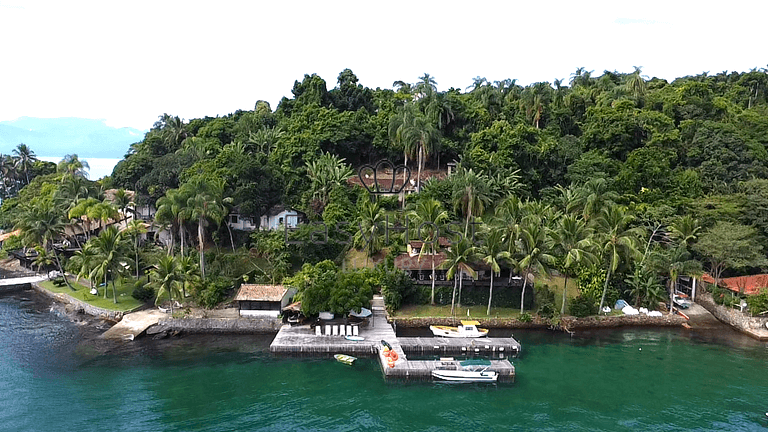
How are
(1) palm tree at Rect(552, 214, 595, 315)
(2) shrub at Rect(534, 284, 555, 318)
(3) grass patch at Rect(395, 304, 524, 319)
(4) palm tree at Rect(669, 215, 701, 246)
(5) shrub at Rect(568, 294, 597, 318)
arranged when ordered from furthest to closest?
1. (4) palm tree at Rect(669, 215, 701, 246)
2. (5) shrub at Rect(568, 294, 597, 318)
3. (2) shrub at Rect(534, 284, 555, 318)
4. (3) grass patch at Rect(395, 304, 524, 319)
5. (1) palm tree at Rect(552, 214, 595, 315)

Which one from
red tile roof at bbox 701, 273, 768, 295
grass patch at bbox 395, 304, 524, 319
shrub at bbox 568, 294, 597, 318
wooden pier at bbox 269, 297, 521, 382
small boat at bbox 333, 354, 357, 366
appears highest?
red tile roof at bbox 701, 273, 768, 295

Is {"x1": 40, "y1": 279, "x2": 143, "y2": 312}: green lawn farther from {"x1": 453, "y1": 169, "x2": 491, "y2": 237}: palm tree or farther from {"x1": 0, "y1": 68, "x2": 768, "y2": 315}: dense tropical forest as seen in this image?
{"x1": 453, "y1": 169, "x2": 491, "y2": 237}: palm tree

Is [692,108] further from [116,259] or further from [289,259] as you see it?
[116,259]

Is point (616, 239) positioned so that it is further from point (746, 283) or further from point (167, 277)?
point (167, 277)

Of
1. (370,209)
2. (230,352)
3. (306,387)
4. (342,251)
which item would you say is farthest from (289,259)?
(306,387)

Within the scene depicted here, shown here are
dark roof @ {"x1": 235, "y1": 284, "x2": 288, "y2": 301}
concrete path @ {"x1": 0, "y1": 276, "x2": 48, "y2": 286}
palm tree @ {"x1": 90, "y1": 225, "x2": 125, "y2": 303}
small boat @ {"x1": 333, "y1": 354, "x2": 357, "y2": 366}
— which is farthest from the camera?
concrete path @ {"x1": 0, "y1": 276, "x2": 48, "y2": 286}

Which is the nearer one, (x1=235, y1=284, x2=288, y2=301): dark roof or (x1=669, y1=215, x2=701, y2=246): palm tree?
(x1=235, y1=284, x2=288, y2=301): dark roof

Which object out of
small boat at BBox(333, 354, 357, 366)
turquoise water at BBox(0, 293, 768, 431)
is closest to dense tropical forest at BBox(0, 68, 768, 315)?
small boat at BBox(333, 354, 357, 366)
